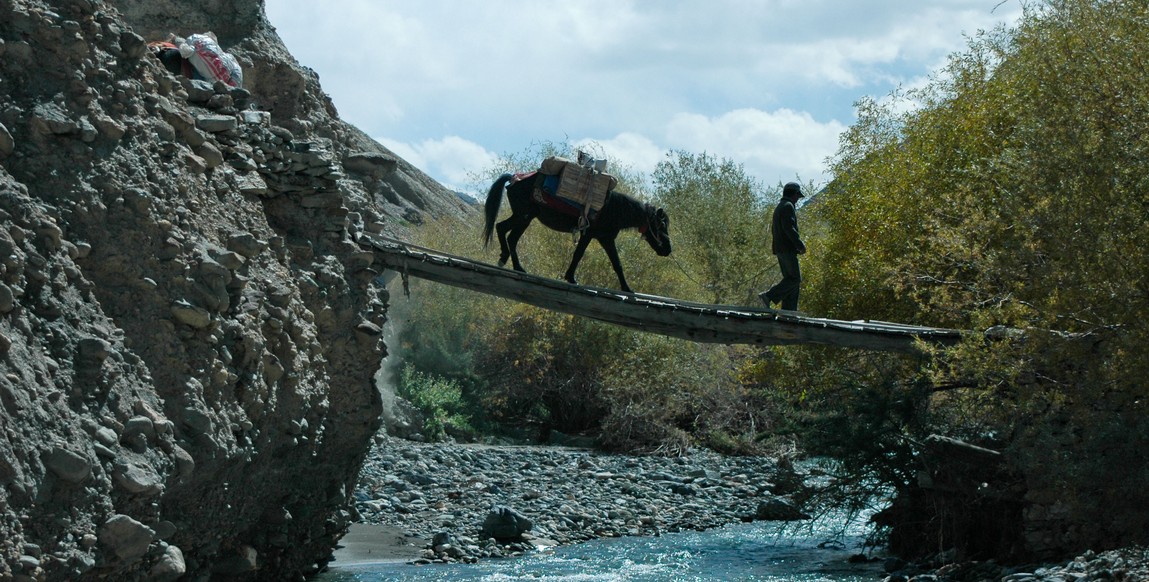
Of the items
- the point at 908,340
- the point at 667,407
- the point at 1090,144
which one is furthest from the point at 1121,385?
the point at 667,407

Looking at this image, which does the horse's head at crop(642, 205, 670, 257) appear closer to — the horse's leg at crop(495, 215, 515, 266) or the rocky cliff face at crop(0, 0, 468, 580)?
the horse's leg at crop(495, 215, 515, 266)

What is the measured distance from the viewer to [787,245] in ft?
37.9

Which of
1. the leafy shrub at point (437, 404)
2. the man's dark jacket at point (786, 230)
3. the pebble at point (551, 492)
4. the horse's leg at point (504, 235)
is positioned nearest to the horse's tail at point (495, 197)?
the horse's leg at point (504, 235)


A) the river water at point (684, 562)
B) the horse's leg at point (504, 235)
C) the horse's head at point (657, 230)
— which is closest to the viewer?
the river water at point (684, 562)

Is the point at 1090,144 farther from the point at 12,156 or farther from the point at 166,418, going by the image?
the point at 12,156

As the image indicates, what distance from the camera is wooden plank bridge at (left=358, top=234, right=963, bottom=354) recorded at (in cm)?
1053

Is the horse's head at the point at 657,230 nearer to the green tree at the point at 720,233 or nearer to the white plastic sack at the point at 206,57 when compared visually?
the white plastic sack at the point at 206,57

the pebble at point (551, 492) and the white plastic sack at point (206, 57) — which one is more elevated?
the white plastic sack at point (206, 57)

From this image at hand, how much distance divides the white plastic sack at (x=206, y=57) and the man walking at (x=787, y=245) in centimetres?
549

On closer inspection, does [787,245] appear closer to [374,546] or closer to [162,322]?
[374,546]

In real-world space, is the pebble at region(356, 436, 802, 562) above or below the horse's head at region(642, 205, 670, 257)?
below

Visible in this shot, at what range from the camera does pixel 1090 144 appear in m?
8.29

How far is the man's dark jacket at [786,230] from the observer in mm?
11359

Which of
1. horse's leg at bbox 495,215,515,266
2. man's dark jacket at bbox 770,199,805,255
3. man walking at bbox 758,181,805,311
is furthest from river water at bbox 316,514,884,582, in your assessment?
man's dark jacket at bbox 770,199,805,255
